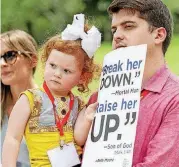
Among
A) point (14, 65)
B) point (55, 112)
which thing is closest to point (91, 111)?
point (55, 112)

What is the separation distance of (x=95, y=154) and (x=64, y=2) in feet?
44.2

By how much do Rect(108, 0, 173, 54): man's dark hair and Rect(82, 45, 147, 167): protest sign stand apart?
0.16m

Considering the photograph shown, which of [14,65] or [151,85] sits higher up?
[14,65]

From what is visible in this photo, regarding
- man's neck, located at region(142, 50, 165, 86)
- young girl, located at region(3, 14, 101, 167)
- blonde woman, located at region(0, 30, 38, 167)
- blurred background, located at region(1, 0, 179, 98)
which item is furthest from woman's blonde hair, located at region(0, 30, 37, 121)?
blurred background, located at region(1, 0, 179, 98)

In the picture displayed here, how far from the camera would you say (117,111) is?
9.74 feet

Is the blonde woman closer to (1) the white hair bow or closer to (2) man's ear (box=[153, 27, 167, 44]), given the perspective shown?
(1) the white hair bow

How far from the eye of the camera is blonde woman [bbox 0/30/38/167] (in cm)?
418

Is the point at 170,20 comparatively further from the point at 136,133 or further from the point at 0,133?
the point at 0,133

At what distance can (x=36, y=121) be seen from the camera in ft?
10.6

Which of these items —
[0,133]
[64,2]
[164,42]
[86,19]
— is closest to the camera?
[164,42]

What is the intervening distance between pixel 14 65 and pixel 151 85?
1.36 m

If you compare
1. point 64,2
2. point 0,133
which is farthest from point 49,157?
point 64,2

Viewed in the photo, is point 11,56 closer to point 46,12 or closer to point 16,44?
point 16,44

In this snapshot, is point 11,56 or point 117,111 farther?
point 11,56
